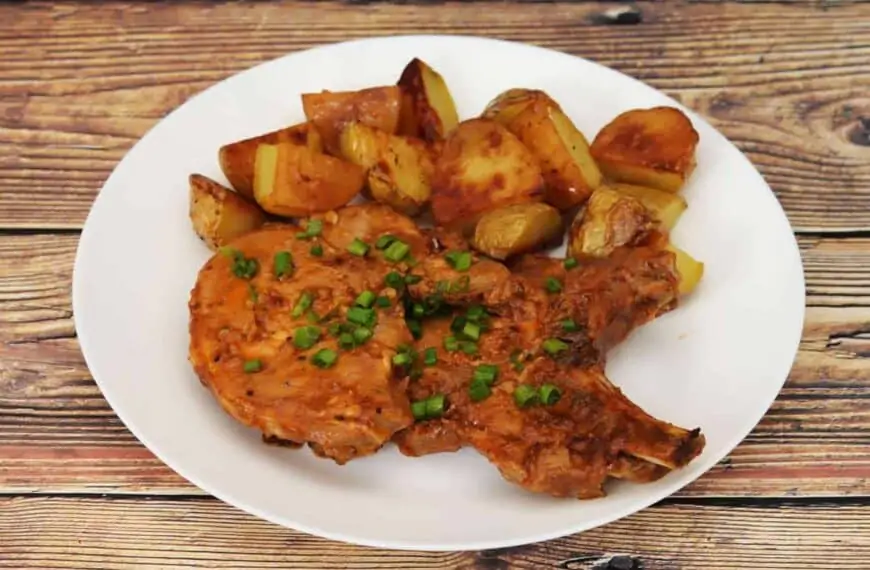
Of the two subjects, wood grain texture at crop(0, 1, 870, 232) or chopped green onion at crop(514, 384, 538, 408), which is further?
wood grain texture at crop(0, 1, 870, 232)

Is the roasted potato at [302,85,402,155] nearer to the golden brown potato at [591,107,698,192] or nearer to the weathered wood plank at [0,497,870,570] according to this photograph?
the golden brown potato at [591,107,698,192]

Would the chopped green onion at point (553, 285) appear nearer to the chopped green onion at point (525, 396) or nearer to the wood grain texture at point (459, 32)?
the chopped green onion at point (525, 396)

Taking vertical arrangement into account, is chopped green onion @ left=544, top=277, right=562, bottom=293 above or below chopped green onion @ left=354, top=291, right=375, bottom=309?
above

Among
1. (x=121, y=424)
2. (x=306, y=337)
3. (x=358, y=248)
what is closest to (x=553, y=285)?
(x=358, y=248)

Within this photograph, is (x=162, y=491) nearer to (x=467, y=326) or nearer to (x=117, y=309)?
(x=117, y=309)

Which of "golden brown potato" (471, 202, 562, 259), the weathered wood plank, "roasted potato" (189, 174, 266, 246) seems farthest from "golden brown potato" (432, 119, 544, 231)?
the weathered wood plank

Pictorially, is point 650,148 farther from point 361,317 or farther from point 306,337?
point 306,337
